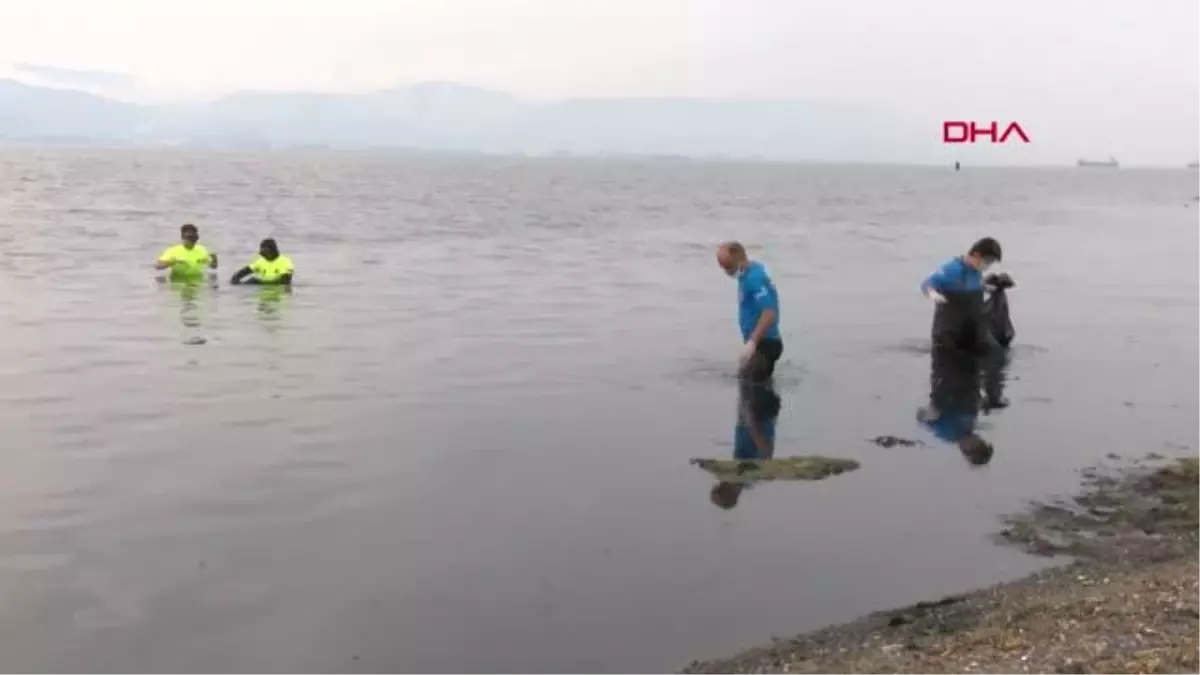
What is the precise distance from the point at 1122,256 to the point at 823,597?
1360 inches

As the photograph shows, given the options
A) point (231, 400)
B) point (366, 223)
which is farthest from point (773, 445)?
point (366, 223)

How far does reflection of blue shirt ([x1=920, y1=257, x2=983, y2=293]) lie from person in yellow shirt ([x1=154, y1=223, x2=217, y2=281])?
14620mm

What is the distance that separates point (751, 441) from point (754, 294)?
2522 millimetres

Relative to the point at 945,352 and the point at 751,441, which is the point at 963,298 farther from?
the point at 751,441

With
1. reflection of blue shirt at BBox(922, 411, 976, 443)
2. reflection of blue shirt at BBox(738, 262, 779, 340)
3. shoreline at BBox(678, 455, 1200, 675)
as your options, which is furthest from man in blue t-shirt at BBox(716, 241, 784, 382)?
shoreline at BBox(678, 455, 1200, 675)

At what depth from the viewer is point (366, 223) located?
46.3 meters

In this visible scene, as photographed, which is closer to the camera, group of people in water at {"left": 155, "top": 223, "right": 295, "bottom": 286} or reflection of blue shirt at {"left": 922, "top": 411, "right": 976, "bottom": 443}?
reflection of blue shirt at {"left": 922, "top": 411, "right": 976, "bottom": 443}

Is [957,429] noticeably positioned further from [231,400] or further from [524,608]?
[231,400]

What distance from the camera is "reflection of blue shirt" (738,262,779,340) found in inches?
552

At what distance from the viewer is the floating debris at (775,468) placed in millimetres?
10797

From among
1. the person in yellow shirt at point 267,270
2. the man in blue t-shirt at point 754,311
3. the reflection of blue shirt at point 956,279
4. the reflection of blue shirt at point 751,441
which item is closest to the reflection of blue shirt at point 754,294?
the man in blue t-shirt at point 754,311

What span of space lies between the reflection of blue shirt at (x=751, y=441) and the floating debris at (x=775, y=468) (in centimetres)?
43

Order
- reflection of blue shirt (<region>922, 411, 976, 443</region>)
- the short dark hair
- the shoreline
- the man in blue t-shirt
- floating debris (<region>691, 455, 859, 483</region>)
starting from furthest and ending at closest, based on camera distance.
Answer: the short dark hair, the man in blue t-shirt, reflection of blue shirt (<region>922, 411, 976, 443</region>), floating debris (<region>691, 455, 859, 483</region>), the shoreline

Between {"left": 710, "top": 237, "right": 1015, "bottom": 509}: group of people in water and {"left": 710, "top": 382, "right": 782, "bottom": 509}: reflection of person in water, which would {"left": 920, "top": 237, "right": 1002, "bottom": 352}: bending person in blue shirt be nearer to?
{"left": 710, "top": 237, "right": 1015, "bottom": 509}: group of people in water
